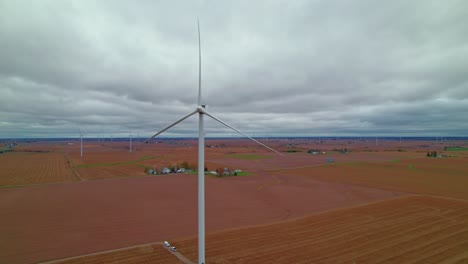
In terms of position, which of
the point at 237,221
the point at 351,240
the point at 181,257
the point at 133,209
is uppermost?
the point at 351,240

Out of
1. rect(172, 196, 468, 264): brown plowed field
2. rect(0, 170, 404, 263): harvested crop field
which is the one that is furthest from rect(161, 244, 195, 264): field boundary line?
rect(0, 170, 404, 263): harvested crop field

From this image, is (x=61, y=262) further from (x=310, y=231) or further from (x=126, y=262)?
(x=310, y=231)

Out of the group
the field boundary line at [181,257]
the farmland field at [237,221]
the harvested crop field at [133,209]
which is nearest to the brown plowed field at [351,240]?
the farmland field at [237,221]

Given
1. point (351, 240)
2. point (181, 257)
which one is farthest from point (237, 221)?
point (351, 240)

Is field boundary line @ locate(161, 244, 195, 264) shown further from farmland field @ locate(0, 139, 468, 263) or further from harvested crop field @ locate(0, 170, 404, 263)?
harvested crop field @ locate(0, 170, 404, 263)

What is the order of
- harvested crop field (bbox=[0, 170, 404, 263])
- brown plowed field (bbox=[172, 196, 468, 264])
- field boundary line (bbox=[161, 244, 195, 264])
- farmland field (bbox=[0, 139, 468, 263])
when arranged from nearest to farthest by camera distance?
field boundary line (bbox=[161, 244, 195, 264])
brown plowed field (bbox=[172, 196, 468, 264])
farmland field (bbox=[0, 139, 468, 263])
harvested crop field (bbox=[0, 170, 404, 263])

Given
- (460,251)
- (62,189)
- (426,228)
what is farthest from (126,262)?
(62,189)

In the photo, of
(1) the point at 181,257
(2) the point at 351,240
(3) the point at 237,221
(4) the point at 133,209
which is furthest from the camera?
(4) the point at 133,209

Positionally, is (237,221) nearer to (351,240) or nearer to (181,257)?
(181,257)
